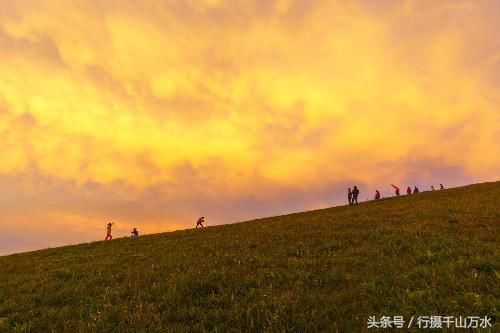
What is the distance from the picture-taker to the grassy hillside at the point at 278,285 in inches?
409

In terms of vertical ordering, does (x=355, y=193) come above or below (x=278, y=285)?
above

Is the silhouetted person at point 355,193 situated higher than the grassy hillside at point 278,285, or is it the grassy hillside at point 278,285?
the silhouetted person at point 355,193

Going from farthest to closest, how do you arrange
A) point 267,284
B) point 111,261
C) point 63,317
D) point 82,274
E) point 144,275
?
1. point 111,261
2. point 82,274
3. point 144,275
4. point 267,284
5. point 63,317

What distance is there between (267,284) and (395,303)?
427cm

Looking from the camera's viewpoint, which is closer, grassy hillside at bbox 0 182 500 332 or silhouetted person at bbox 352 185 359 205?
grassy hillside at bbox 0 182 500 332

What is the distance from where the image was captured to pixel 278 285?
1330 cm

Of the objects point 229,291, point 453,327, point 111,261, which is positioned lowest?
point 453,327

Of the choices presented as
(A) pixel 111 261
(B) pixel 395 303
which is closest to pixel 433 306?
(B) pixel 395 303

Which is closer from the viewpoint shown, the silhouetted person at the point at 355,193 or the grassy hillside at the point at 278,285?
the grassy hillside at the point at 278,285

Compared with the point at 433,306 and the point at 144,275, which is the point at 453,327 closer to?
the point at 433,306

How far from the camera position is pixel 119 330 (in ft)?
34.9

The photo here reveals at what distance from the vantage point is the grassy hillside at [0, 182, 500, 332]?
10383mm

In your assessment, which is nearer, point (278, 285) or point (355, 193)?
point (278, 285)

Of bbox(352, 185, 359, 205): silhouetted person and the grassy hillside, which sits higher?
bbox(352, 185, 359, 205): silhouetted person
